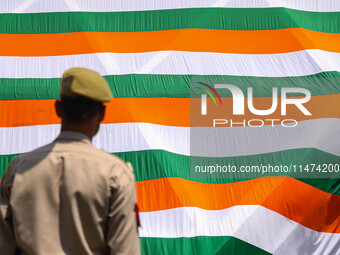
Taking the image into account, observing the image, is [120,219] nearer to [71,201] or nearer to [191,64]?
[71,201]

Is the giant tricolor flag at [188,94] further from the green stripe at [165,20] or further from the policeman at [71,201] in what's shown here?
the policeman at [71,201]

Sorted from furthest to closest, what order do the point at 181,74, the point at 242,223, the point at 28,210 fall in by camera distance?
1. the point at 181,74
2. the point at 242,223
3. the point at 28,210

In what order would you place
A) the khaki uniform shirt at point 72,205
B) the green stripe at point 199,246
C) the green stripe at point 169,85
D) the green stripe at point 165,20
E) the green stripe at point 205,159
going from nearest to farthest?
the khaki uniform shirt at point 72,205
the green stripe at point 199,246
the green stripe at point 205,159
the green stripe at point 169,85
the green stripe at point 165,20

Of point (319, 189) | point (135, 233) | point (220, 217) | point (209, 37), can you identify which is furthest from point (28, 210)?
point (209, 37)

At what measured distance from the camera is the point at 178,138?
444 cm

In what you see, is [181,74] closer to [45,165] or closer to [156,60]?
[156,60]

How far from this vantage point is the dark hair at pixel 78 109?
135 centimetres

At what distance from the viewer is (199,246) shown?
13.6 ft

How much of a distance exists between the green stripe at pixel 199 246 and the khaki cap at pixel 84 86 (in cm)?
296

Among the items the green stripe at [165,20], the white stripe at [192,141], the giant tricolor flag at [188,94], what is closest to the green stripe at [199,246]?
the giant tricolor flag at [188,94]

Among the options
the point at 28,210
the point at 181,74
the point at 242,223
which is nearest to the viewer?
the point at 28,210

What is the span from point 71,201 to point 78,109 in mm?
247

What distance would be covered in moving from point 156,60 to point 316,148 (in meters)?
1.61

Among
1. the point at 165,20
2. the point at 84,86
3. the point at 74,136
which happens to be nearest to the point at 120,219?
the point at 74,136
